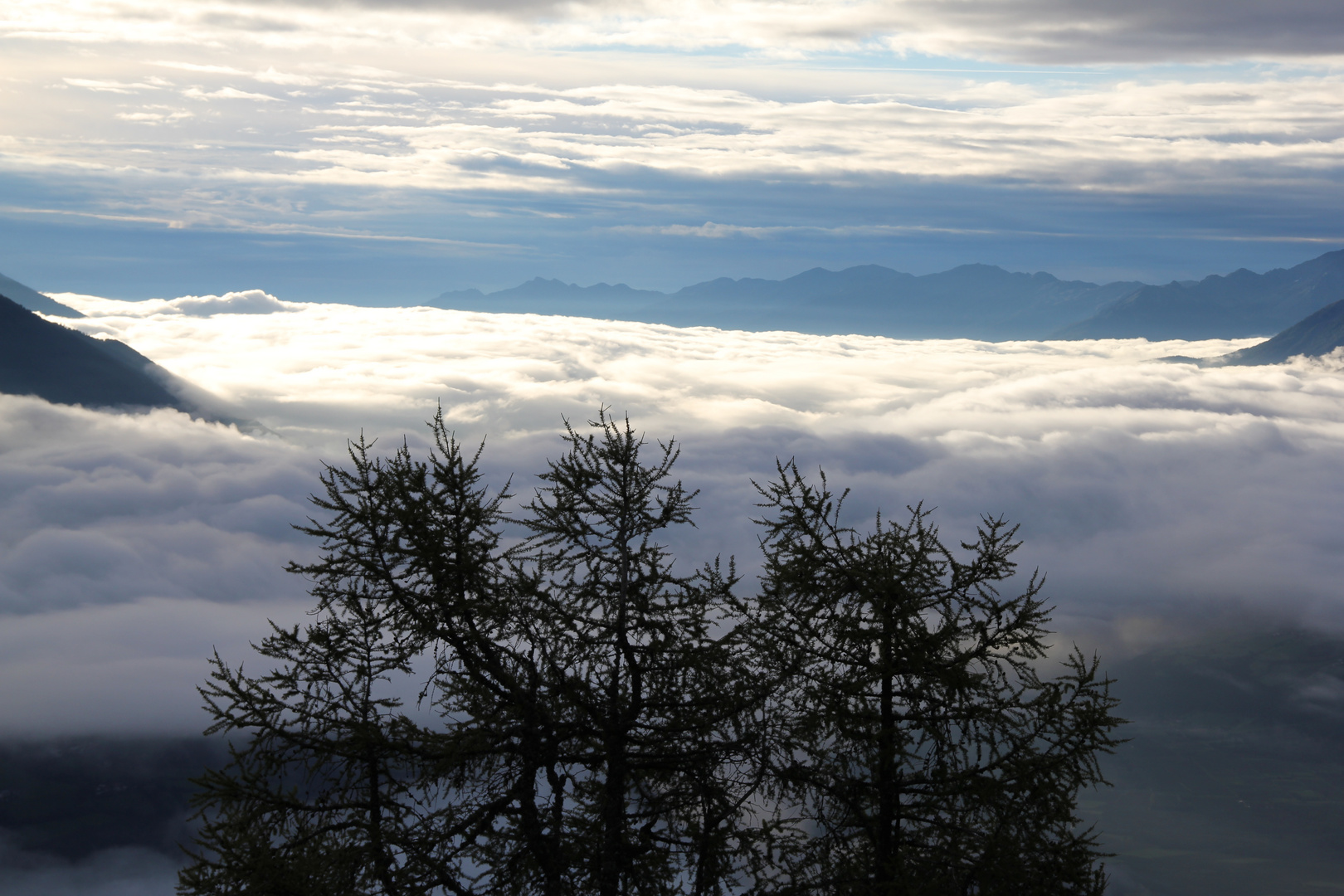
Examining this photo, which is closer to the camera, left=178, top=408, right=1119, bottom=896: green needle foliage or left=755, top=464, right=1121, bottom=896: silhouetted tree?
left=755, top=464, right=1121, bottom=896: silhouetted tree

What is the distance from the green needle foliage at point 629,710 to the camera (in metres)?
12.9

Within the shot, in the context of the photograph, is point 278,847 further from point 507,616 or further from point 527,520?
point 527,520

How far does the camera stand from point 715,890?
44.4 ft

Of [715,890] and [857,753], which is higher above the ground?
[857,753]

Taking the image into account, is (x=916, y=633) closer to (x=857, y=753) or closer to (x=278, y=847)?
(x=857, y=753)

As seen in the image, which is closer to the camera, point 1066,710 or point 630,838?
point 1066,710

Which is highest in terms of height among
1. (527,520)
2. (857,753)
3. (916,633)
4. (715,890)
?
(527,520)

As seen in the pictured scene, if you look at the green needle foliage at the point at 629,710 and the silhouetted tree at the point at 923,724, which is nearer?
the silhouetted tree at the point at 923,724

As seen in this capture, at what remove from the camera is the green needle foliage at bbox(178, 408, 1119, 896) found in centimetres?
1286

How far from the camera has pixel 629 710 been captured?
13.3 m

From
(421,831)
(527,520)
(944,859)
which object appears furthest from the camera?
(527,520)

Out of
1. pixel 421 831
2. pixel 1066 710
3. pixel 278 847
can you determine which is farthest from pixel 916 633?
pixel 278 847

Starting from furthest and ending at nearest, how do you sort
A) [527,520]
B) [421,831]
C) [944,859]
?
[527,520] < [421,831] < [944,859]

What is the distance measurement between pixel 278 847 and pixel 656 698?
5.28 metres
